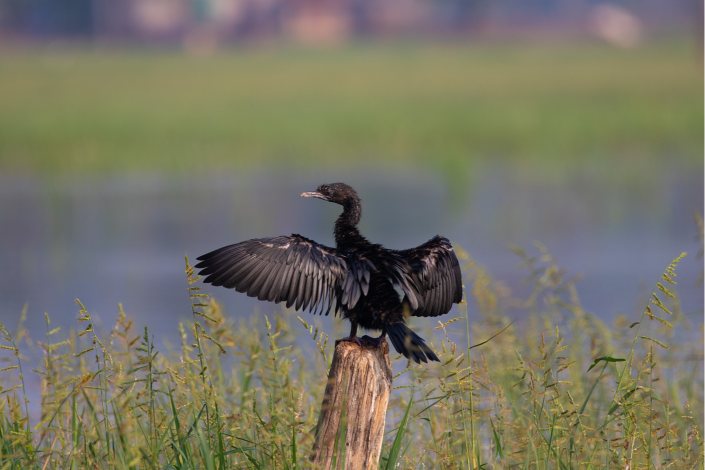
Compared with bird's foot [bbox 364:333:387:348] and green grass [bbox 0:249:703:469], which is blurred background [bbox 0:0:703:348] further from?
bird's foot [bbox 364:333:387:348]

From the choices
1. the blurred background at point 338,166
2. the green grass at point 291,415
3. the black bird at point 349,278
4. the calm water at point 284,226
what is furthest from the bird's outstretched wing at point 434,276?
the calm water at point 284,226

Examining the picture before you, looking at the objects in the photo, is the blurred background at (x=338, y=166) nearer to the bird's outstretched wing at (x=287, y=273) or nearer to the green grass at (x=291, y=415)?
the green grass at (x=291, y=415)

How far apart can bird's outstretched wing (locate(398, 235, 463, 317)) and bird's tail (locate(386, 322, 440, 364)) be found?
186 mm

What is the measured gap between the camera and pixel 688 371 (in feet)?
24.8

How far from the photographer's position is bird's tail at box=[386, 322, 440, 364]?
486 centimetres

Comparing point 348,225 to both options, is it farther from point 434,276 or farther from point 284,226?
point 284,226

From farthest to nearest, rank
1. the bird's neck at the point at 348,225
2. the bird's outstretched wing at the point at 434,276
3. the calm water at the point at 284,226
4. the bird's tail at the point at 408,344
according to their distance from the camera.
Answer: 1. the calm water at the point at 284,226
2. the bird's neck at the point at 348,225
3. the bird's outstretched wing at the point at 434,276
4. the bird's tail at the point at 408,344

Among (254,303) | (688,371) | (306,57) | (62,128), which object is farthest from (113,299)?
(306,57)

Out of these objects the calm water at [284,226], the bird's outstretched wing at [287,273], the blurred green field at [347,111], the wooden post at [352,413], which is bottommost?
the wooden post at [352,413]

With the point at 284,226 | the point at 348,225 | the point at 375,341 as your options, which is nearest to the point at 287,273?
the point at 375,341

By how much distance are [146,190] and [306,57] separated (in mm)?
40002

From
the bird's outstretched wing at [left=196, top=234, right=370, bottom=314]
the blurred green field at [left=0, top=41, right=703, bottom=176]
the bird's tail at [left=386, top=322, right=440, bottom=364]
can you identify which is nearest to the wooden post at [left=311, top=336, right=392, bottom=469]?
the bird's tail at [left=386, top=322, right=440, bottom=364]

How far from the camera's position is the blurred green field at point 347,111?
84.0ft

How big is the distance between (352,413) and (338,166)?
65.8ft
